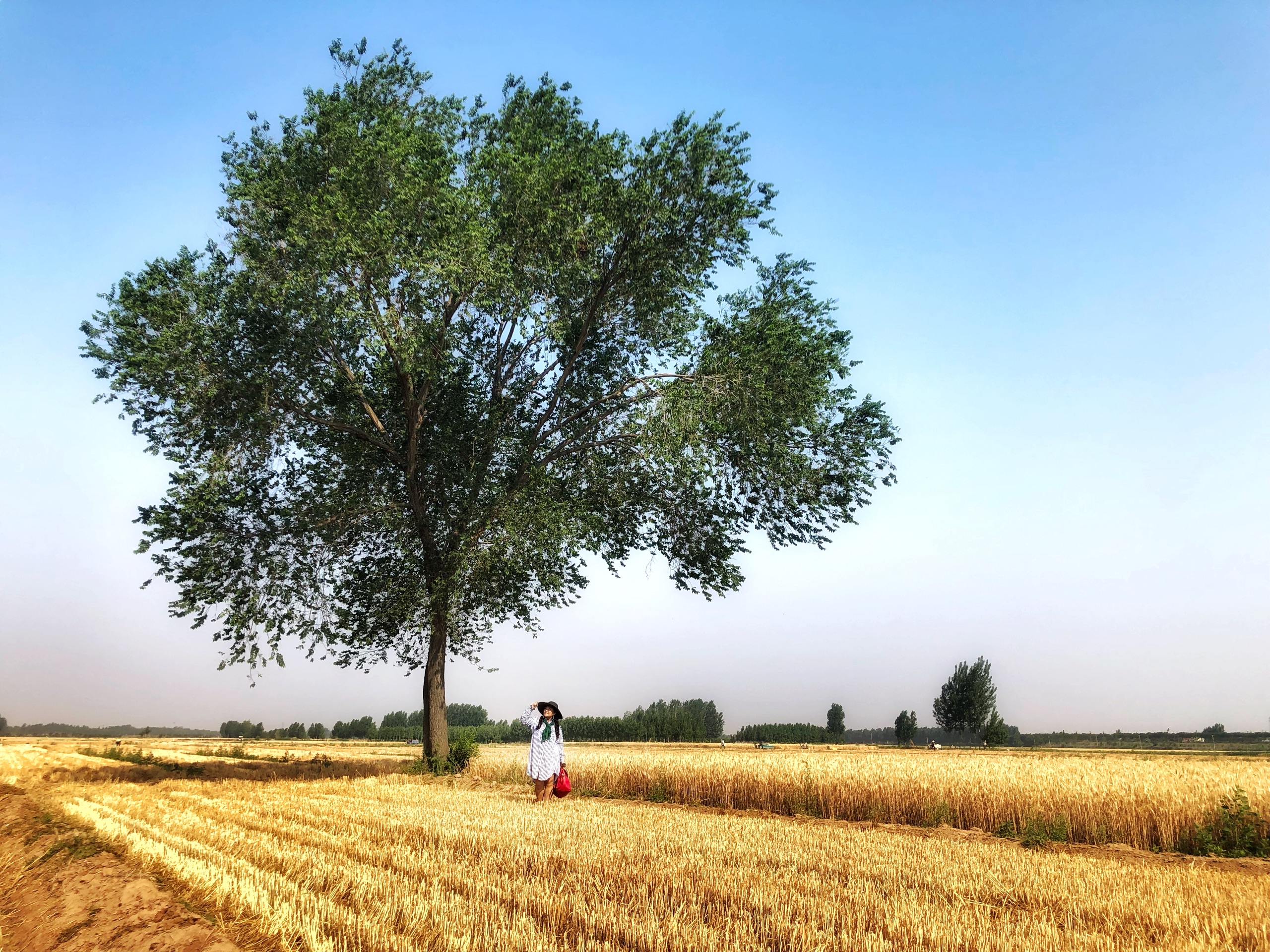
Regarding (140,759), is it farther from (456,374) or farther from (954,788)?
(954,788)

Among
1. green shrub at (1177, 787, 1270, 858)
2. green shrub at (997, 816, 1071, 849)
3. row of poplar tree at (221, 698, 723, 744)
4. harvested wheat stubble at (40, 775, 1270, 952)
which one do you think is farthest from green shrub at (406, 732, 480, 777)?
row of poplar tree at (221, 698, 723, 744)

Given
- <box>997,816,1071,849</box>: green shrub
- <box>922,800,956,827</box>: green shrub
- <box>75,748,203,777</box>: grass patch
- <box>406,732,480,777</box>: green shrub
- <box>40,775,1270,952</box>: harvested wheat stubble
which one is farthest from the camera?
<box>75,748,203,777</box>: grass patch

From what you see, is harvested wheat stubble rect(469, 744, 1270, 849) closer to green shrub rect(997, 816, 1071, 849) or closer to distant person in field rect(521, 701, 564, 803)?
green shrub rect(997, 816, 1071, 849)

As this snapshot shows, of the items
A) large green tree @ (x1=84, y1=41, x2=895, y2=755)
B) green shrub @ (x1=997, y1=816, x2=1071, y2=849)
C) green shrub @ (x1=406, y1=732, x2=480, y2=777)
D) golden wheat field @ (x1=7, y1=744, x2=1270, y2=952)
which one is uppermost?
large green tree @ (x1=84, y1=41, x2=895, y2=755)

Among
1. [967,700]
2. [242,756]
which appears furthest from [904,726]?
[242,756]

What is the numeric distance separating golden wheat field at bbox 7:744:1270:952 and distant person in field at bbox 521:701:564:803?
9.77ft

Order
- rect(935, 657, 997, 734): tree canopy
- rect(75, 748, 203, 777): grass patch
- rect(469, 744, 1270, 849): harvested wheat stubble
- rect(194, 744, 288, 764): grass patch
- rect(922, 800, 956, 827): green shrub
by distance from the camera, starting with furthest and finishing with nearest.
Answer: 1. rect(935, 657, 997, 734): tree canopy
2. rect(194, 744, 288, 764): grass patch
3. rect(75, 748, 203, 777): grass patch
4. rect(922, 800, 956, 827): green shrub
5. rect(469, 744, 1270, 849): harvested wheat stubble

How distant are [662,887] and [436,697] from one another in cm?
1684

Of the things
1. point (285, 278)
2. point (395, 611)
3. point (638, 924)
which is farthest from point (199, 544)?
point (638, 924)

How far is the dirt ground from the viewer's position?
18.1 feet

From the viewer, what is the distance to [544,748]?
53.6 feet

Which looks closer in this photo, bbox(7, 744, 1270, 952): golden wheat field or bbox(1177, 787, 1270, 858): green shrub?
bbox(7, 744, 1270, 952): golden wheat field

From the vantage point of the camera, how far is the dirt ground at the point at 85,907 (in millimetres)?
5523

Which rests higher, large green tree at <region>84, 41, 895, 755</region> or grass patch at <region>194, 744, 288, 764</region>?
large green tree at <region>84, 41, 895, 755</region>
